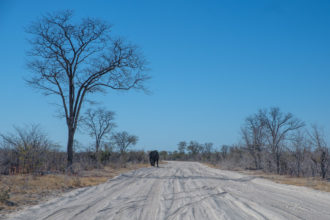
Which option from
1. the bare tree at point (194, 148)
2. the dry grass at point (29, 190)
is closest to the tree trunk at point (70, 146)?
the dry grass at point (29, 190)

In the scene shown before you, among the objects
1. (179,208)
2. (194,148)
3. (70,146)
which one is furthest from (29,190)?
(194,148)

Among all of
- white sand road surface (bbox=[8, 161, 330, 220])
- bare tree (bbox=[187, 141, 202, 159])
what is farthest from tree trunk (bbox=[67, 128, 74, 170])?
bare tree (bbox=[187, 141, 202, 159])

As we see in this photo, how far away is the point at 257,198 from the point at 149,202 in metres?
3.38

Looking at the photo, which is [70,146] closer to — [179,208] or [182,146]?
[179,208]

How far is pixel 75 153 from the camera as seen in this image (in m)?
27.0

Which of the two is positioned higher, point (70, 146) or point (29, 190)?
point (70, 146)

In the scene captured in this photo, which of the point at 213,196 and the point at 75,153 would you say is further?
the point at 75,153

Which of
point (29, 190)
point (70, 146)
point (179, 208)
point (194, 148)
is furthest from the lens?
point (194, 148)

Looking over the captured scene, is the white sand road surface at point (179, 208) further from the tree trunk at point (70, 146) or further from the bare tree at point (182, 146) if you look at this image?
the bare tree at point (182, 146)

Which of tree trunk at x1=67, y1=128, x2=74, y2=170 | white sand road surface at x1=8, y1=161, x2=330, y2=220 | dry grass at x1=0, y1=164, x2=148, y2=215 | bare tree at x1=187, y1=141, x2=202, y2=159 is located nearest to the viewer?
white sand road surface at x1=8, y1=161, x2=330, y2=220

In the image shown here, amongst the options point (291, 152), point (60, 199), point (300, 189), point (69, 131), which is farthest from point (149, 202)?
point (291, 152)

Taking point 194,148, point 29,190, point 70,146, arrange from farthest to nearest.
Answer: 1. point 194,148
2. point 70,146
3. point 29,190

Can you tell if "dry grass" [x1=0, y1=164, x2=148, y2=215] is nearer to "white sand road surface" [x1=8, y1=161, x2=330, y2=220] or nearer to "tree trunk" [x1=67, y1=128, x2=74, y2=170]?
"white sand road surface" [x1=8, y1=161, x2=330, y2=220]

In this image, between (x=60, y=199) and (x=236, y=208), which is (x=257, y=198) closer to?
(x=236, y=208)
